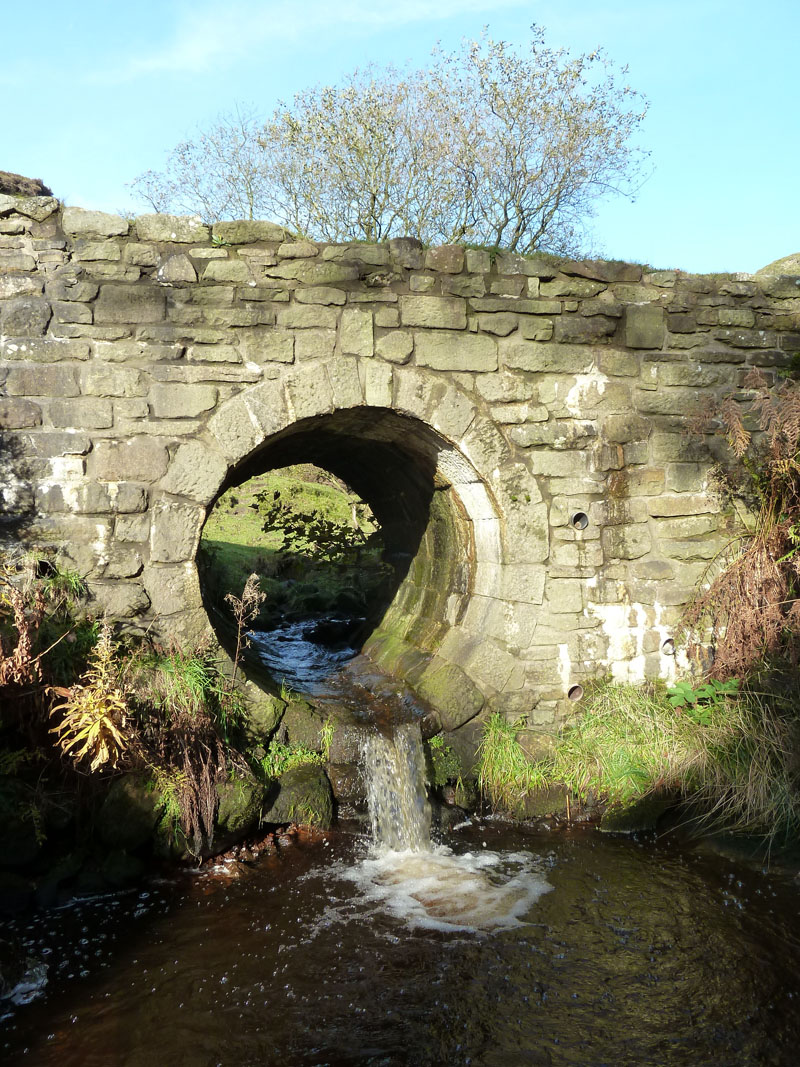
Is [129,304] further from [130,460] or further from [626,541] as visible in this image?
[626,541]

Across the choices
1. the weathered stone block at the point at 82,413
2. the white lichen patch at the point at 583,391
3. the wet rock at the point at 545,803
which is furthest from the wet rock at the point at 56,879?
the white lichen patch at the point at 583,391

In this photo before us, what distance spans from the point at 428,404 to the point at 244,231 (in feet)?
4.77

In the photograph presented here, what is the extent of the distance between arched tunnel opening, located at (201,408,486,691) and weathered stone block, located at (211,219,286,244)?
1080mm

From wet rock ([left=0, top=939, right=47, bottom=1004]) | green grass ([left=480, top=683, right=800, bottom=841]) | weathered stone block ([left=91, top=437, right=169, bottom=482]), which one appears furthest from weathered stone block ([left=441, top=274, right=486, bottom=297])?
wet rock ([left=0, top=939, right=47, bottom=1004])

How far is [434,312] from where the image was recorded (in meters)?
5.07

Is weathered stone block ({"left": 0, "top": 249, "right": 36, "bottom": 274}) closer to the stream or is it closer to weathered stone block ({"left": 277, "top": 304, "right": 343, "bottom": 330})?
weathered stone block ({"left": 277, "top": 304, "right": 343, "bottom": 330})

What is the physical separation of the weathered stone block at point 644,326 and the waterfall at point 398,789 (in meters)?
2.85

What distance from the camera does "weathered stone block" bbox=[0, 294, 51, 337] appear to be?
4492 millimetres

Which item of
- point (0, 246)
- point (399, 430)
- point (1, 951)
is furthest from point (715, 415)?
point (1, 951)

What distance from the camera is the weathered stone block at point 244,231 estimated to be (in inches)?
188

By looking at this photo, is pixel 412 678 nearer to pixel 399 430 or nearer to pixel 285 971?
pixel 399 430

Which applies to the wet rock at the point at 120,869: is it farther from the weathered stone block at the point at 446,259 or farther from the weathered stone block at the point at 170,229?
the weathered stone block at the point at 446,259

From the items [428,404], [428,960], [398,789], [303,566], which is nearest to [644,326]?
[428,404]

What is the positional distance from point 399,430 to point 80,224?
7.30 feet
